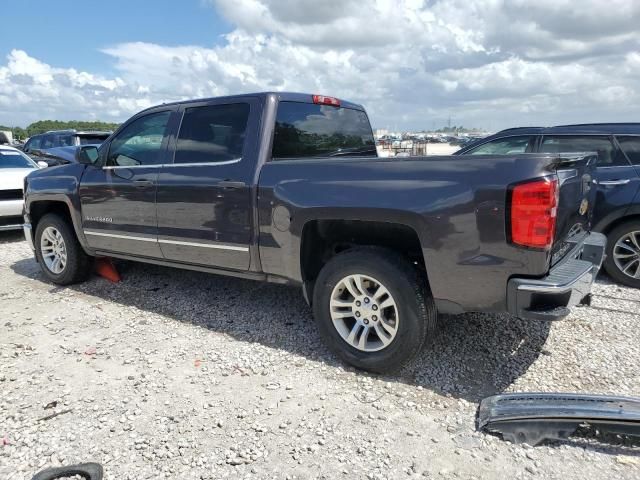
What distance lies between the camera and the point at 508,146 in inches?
237

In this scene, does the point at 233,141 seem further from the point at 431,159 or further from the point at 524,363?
the point at 524,363

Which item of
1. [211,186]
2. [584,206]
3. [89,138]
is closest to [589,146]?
[584,206]

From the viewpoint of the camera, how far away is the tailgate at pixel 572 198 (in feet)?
9.53

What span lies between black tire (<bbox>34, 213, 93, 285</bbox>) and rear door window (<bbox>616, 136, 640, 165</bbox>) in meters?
5.94

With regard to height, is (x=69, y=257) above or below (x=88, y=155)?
below

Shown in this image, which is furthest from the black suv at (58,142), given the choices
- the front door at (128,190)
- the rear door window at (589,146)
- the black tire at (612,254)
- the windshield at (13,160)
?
the black tire at (612,254)

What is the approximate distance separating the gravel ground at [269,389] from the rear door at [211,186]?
0.73m

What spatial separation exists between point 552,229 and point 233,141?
7.90ft

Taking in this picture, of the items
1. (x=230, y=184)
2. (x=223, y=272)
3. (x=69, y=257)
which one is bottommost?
(x=69, y=257)

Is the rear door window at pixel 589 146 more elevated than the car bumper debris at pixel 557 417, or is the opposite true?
the rear door window at pixel 589 146

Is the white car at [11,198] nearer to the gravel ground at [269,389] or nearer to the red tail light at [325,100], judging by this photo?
the gravel ground at [269,389]

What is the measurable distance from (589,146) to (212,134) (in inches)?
162

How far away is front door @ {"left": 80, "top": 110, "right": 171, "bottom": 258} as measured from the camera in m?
4.40

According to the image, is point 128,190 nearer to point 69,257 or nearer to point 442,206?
point 69,257
